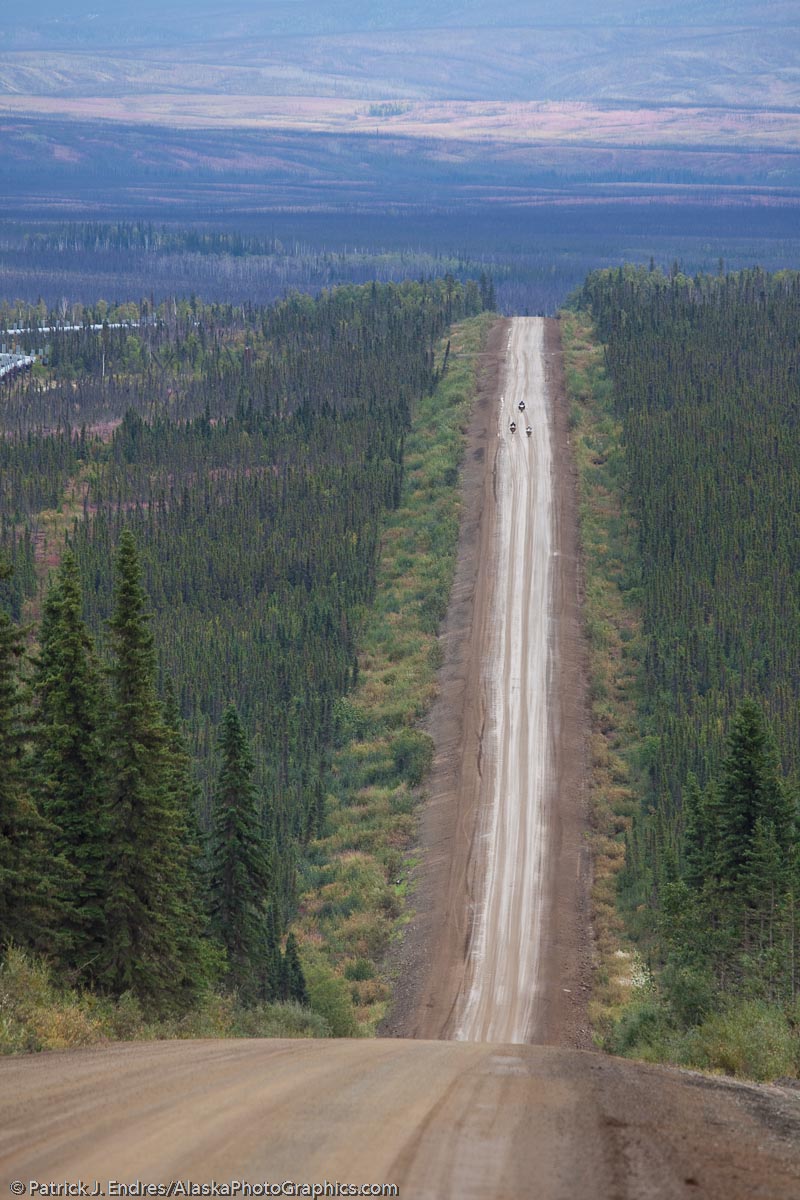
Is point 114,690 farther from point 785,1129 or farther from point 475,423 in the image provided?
point 475,423

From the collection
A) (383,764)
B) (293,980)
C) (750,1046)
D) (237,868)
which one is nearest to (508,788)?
(383,764)

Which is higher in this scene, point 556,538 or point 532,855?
point 556,538

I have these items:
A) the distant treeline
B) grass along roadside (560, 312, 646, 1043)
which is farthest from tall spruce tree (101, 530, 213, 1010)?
grass along roadside (560, 312, 646, 1043)

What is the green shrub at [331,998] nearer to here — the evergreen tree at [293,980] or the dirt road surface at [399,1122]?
the evergreen tree at [293,980]

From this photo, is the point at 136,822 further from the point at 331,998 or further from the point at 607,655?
the point at 607,655

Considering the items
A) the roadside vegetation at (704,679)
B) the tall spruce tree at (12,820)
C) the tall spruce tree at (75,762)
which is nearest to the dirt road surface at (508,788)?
the roadside vegetation at (704,679)

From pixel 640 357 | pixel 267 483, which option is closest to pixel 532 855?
pixel 267 483
